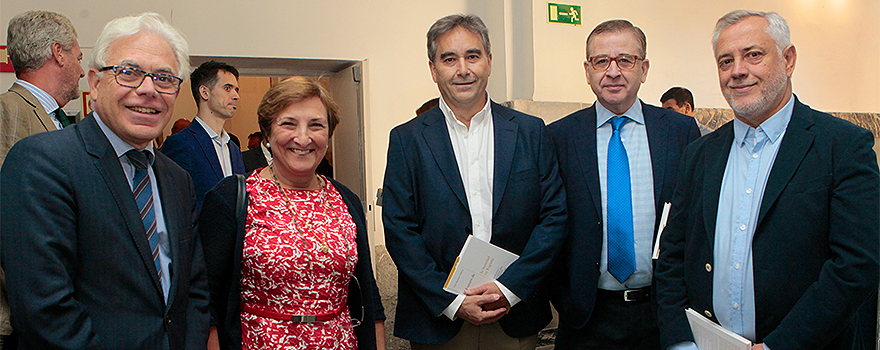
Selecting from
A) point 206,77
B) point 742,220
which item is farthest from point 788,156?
point 206,77

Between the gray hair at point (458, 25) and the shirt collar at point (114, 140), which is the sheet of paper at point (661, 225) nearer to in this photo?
the gray hair at point (458, 25)

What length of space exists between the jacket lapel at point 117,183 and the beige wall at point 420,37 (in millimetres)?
3442

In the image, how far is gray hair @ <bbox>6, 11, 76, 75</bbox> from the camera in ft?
7.45

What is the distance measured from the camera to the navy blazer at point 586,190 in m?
2.24

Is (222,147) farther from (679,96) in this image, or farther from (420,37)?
(679,96)

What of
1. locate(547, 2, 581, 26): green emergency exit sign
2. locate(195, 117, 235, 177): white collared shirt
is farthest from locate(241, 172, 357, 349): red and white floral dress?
locate(547, 2, 581, 26): green emergency exit sign

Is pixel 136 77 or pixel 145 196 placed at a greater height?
pixel 136 77

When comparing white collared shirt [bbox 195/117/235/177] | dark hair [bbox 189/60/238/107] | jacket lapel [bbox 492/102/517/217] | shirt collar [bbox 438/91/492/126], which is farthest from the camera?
dark hair [bbox 189/60/238/107]

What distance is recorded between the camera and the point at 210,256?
1.80 m

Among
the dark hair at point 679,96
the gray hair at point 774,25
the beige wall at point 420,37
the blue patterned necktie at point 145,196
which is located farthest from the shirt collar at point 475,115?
the dark hair at point 679,96

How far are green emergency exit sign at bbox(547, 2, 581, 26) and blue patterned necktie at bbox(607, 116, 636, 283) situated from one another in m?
2.97

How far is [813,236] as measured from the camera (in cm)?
160

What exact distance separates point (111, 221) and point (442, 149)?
117cm

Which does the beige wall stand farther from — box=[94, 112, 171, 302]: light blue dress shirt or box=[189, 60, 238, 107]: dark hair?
box=[94, 112, 171, 302]: light blue dress shirt
